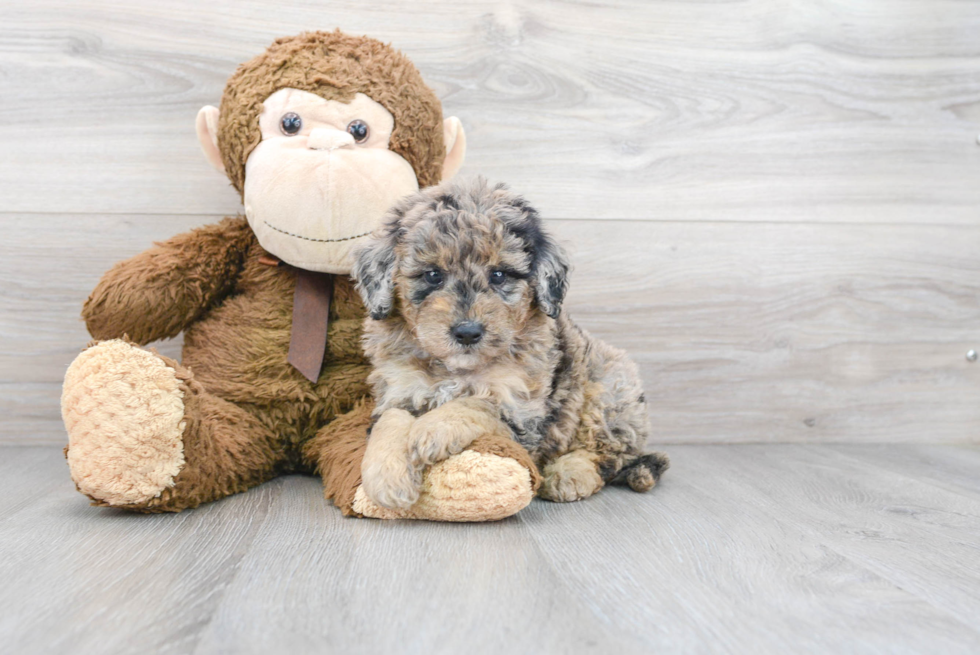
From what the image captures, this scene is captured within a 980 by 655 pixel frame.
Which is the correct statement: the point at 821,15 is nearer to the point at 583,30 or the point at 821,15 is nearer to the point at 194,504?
the point at 583,30

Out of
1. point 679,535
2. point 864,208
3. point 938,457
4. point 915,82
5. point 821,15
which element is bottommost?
point 938,457

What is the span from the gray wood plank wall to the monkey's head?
44 centimetres

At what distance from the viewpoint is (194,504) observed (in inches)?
64.2

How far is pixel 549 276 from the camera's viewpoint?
1.63 meters

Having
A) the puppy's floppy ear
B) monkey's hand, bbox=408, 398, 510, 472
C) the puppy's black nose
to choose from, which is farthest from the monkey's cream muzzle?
monkey's hand, bbox=408, 398, 510, 472

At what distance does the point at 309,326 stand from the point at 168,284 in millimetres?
366

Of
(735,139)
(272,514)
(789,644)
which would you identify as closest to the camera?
(789,644)

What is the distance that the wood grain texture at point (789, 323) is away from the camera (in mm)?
2465

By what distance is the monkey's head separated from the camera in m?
1.76

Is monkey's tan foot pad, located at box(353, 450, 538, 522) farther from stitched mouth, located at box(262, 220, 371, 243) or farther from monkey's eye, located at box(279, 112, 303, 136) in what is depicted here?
monkey's eye, located at box(279, 112, 303, 136)

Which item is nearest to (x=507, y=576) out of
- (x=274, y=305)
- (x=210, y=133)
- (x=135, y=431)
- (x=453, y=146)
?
(x=135, y=431)

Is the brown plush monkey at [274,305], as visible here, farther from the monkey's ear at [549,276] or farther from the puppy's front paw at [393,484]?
the monkey's ear at [549,276]

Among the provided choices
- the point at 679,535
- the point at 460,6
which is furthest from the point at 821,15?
Result: the point at 679,535

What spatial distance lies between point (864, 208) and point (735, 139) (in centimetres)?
54
